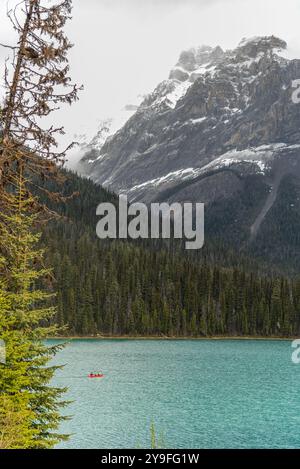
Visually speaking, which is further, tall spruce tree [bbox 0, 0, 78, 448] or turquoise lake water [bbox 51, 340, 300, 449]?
turquoise lake water [bbox 51, 340, 300, 449]

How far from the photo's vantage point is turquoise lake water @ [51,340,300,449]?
46438mm

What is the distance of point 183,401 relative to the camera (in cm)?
6456

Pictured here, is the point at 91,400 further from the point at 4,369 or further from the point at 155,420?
the point at 4,369

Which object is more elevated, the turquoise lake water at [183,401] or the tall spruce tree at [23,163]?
the tall spruce tree at [23,163]

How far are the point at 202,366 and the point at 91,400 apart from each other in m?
38.7

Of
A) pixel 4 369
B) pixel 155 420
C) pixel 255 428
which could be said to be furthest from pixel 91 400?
pixel 4 369

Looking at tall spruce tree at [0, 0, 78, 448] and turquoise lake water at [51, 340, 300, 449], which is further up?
tall spruce tree at [0, 0, 78, 448]

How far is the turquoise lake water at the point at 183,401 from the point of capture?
46.4m

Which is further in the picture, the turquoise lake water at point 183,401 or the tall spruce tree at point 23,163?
the turquoise lake water at point 183,401

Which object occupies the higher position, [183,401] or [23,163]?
[23,163]

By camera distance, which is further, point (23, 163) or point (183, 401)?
point (183, 401)
